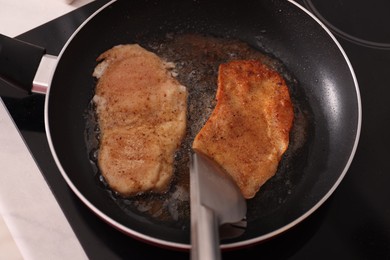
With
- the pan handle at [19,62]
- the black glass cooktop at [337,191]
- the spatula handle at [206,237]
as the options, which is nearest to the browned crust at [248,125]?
the black glass cooktop at [337,191]

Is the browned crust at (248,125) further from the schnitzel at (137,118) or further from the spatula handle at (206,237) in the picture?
the spatula handle at (206,237)

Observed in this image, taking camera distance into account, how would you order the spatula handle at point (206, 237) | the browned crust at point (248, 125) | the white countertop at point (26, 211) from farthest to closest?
the browned crust at point (248, 125) → the white countertop at point (26, 211) → the spatula handle at point (206, 237)

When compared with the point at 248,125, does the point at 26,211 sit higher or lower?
lower

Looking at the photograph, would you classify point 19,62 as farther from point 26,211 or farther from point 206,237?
point 206,237

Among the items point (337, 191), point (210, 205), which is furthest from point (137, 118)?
point (337, 191)

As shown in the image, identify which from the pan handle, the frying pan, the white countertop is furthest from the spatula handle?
the pan handle

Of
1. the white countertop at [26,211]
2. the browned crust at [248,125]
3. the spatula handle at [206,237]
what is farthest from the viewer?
the browned crust at [248,125]

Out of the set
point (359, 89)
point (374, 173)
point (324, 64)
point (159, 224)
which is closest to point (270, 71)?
point (324, 64)
